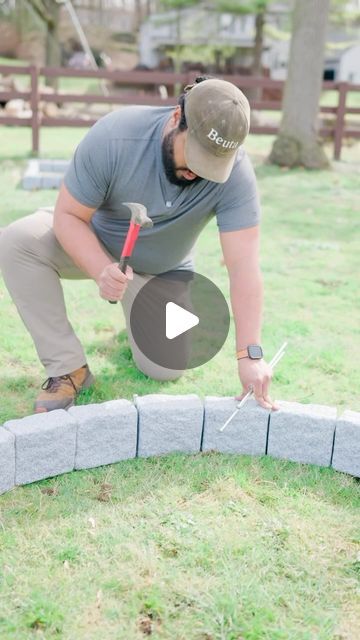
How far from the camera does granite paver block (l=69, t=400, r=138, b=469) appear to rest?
2908mm

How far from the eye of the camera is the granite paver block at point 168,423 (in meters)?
3.01

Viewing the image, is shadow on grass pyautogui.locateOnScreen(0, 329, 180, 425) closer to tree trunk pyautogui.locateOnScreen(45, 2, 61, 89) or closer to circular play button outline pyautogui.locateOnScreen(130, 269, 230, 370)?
circular play button outline pyautogui.locateOnScreen(130, 269, 230, 370)

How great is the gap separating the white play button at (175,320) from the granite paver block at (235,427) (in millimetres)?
866

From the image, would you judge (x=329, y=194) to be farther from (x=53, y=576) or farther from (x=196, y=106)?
(x=53, y=576)

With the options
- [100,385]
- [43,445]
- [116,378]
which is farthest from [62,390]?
[43,445]

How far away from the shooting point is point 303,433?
3059 mm

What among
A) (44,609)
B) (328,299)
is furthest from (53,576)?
(328,299)

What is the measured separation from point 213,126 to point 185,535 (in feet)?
4.81

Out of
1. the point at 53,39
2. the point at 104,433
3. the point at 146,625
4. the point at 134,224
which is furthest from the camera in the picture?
the point at 53,39

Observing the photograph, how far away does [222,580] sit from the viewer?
2.32 meters

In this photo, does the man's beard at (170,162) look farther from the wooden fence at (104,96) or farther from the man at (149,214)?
the wooden fence at (104,96)

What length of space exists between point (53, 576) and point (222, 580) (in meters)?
0.53

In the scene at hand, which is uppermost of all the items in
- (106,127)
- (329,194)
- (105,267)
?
(106,127)

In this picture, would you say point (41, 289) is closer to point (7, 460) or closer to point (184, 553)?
point (7, 460)
